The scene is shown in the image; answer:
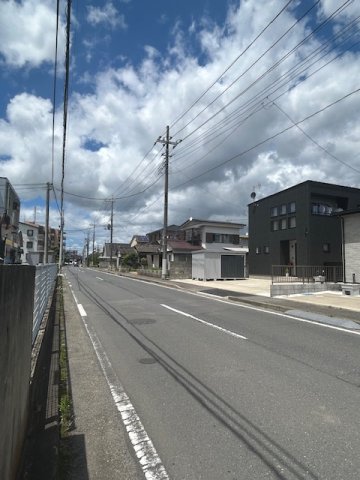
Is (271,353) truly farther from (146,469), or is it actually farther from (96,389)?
(146,469)

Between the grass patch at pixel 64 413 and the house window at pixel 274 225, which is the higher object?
the house window at pixel 274 225

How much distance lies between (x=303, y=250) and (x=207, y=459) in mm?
28826

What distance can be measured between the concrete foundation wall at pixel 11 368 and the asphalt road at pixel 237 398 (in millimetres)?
1176

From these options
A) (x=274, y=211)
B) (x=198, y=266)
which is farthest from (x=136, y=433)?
(x=274, y=211)

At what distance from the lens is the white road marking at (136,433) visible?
339cm

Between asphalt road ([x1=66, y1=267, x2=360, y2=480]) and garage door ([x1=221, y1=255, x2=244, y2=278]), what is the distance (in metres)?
22.9

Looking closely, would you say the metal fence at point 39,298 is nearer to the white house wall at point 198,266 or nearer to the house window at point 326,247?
the white house wall at point 198,266

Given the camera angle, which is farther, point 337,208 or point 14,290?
point 337,208

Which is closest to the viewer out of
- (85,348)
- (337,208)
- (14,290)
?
(14,290)

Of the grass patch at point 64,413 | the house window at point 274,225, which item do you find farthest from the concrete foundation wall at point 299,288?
the house window at point 274,225

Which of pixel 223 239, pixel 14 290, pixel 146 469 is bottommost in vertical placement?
pixel 146 469

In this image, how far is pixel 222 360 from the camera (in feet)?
22.6

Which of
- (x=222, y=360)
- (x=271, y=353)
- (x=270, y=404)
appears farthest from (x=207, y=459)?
(x=271, y=353)

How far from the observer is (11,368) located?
9.62 feet
